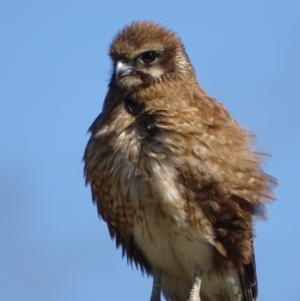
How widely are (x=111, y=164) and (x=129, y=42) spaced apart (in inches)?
47.4

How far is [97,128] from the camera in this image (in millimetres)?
8594

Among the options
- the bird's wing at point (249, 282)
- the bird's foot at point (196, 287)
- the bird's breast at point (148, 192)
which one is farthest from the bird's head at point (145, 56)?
the bird's wing at point (249, 282)

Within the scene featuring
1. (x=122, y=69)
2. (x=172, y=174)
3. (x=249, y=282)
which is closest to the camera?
(x=172, y=174)

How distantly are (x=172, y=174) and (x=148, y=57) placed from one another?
121 centimetres

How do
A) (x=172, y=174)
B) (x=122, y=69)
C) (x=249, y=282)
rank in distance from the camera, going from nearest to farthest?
(x=172, y=174), (x=122, y=69), (x=249, y=282)

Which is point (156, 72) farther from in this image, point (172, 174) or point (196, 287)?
point (196, 287)

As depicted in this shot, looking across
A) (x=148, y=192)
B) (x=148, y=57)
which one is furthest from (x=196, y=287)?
(x=148, y=57)

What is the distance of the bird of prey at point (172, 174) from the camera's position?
8.16 meters

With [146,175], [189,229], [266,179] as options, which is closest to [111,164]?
[146,175]

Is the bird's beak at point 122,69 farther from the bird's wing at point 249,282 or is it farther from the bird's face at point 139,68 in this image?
the bird's wing at point 249,282

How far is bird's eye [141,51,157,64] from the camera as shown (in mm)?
8711

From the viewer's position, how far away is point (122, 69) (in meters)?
8.64

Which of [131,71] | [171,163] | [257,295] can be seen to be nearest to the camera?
[171,163]

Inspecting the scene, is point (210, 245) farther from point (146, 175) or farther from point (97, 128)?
point (97, 128)
